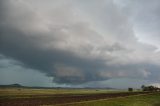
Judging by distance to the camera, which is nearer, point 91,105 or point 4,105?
point 4,105

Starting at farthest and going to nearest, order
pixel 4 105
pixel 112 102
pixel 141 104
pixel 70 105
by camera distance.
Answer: pixel 141 104 → pixel 112 102 → pixel 70 105 → pixel 4 105

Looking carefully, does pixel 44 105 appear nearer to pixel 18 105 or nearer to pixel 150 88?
pixel 18 105

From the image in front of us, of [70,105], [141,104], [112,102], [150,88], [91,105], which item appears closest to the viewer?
[70,105]

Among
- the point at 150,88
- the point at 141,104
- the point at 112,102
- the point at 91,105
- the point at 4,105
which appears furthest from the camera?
the point at 150,88

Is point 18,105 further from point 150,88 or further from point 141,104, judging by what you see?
point 150,88

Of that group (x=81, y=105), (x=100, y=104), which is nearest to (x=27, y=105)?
(x=81, y=105)

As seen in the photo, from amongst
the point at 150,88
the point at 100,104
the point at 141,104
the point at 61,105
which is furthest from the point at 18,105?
the point at 150,88

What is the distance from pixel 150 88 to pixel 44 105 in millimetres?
98239

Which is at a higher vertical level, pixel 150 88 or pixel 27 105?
pixel 150 88

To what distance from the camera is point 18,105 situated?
4606 centimetres

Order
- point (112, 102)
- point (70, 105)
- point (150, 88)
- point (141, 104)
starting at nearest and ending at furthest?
1. point (70, 105)
2. point (112, 102)
3. point (141, 104)
4. point (150, 88)

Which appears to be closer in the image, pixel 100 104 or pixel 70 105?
pixel 70 105

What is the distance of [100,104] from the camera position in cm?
5478

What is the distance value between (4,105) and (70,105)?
39.2 feet
